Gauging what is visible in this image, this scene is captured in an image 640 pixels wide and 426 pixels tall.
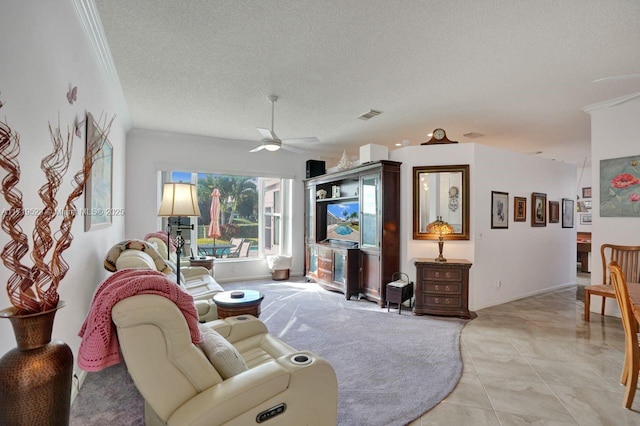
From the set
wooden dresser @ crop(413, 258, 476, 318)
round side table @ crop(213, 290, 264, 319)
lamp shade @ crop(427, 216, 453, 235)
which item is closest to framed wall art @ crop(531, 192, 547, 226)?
lamp shade @ crop(427, 216, 453, 235)

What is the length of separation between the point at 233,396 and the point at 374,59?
9.30 ft

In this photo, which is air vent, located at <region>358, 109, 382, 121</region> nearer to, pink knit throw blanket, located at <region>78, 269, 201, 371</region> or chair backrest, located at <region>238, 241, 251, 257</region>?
chair backrest, located at <region>238, 241, 251, 257</region>

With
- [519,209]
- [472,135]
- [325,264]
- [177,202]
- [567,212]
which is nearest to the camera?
[177,202]

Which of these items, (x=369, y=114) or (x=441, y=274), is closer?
(x=441, y=274)

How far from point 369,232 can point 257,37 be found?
3.16 meters

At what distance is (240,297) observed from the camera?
295cm

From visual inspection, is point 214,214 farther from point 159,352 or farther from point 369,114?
point 159,352

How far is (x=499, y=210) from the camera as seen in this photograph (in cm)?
455

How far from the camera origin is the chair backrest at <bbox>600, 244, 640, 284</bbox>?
3602 millimetres

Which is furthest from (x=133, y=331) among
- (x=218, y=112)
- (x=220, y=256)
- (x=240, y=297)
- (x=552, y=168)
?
(x=552, y=168)

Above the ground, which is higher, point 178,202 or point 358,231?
point 178,202

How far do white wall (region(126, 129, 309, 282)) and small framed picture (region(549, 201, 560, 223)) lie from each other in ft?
15.2

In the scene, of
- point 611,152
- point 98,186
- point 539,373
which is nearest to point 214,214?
point 98,186

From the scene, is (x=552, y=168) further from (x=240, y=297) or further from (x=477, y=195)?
(x=240, y=297)
